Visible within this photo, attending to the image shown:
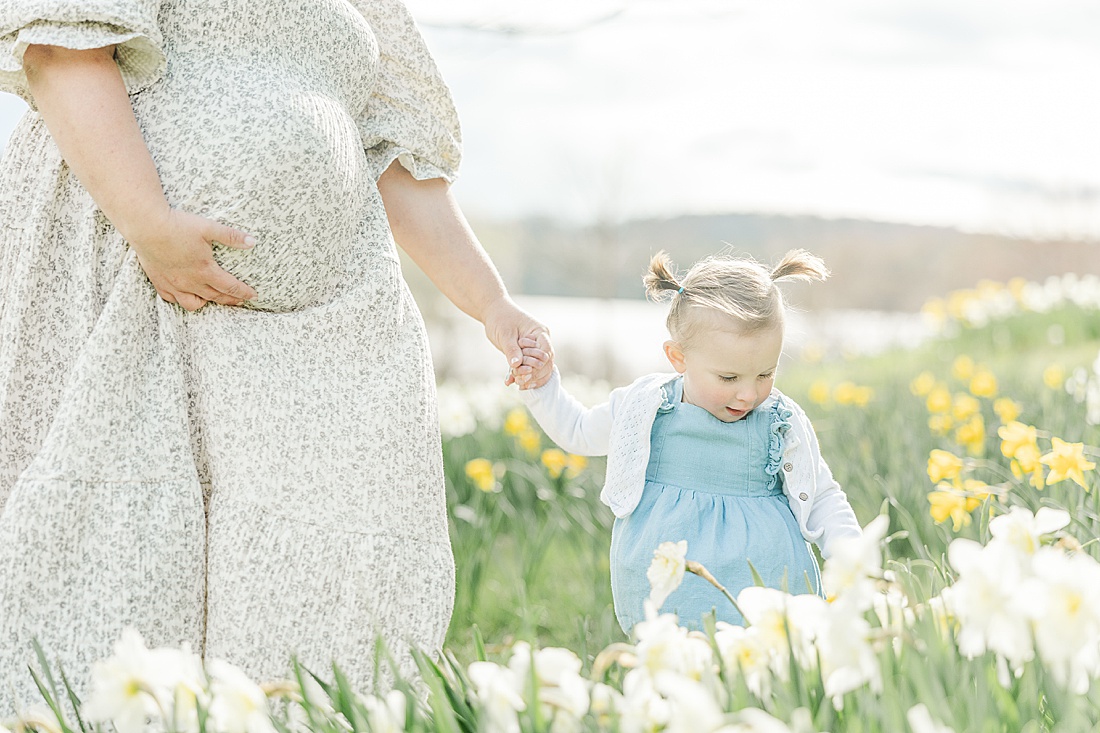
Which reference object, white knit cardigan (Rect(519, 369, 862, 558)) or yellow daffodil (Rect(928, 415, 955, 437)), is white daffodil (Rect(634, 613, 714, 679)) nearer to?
white knit cardigan (Rect(519, 369, 862, 558))

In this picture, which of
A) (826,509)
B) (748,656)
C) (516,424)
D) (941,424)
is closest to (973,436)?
(941,424)

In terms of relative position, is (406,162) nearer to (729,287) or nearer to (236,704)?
(729,287)

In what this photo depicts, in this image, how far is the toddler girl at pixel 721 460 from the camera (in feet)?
6.20

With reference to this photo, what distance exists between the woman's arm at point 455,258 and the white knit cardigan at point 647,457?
0.31 ft

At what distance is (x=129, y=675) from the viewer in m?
1.01

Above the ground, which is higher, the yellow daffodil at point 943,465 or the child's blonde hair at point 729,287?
the child's blonde hair at point 729,287

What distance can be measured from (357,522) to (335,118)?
2.03 feet

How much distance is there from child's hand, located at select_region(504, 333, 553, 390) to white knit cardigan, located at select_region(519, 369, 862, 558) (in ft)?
0.14

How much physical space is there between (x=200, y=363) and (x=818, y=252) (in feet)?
50.4

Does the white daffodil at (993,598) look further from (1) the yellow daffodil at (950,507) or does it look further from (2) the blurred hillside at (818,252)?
(2) the blurred hillside at (818,252)

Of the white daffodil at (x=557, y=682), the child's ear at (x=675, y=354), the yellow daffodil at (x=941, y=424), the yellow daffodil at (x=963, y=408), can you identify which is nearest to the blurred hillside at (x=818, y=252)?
the yellow daffodil at (x=941, y=424)

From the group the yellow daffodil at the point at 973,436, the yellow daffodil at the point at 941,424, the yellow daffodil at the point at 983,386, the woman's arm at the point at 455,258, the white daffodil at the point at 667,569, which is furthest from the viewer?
the yellow daffodil at the point at 983,386

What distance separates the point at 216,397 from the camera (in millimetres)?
1585

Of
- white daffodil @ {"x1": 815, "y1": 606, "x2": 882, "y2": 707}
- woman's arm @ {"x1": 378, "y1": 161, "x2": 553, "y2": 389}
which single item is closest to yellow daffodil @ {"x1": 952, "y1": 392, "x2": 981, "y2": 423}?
woman's arm @ {"x1": 378, "y1": 161, "x2": 553, "y2": 389}
